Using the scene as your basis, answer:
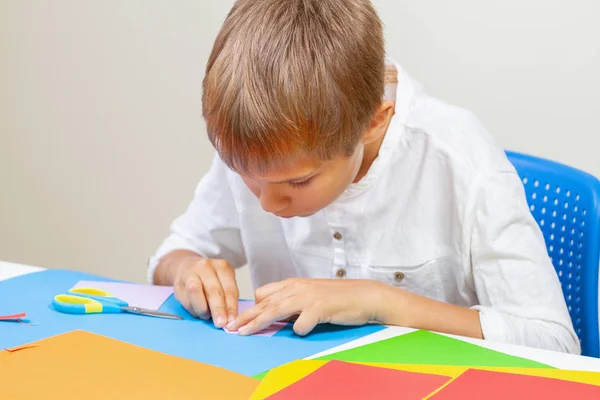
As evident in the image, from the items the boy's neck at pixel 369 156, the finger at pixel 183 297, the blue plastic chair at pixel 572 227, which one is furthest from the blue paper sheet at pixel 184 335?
the blue plastic chair at pixel 572 227

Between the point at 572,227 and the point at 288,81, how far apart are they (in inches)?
19.4

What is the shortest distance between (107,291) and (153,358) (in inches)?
8.9

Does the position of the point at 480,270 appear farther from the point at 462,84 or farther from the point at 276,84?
the point at 462,84

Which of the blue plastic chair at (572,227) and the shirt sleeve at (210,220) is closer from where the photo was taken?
the blue plastic chair at (572,227)

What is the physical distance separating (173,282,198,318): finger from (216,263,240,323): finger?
0.04 meters

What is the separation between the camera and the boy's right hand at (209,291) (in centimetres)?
81

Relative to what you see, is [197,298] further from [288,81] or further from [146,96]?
[146,96]

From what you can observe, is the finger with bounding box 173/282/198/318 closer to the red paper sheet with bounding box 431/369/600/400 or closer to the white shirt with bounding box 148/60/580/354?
the white shirt with bounding box 148/60/580/354

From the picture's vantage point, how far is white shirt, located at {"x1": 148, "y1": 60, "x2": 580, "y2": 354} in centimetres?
87

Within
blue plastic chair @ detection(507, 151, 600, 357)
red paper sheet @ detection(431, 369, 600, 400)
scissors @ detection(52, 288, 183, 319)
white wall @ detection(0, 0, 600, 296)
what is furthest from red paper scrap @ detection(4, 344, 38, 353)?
white wall @ detection(0, 0, 600, 296)

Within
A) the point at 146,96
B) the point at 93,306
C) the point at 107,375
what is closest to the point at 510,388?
the point at 107,375

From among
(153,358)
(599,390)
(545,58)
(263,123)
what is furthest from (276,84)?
(545,58)

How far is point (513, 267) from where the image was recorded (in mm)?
867

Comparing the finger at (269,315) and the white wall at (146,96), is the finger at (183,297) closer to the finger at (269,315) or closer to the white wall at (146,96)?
the finger at (269,315)
